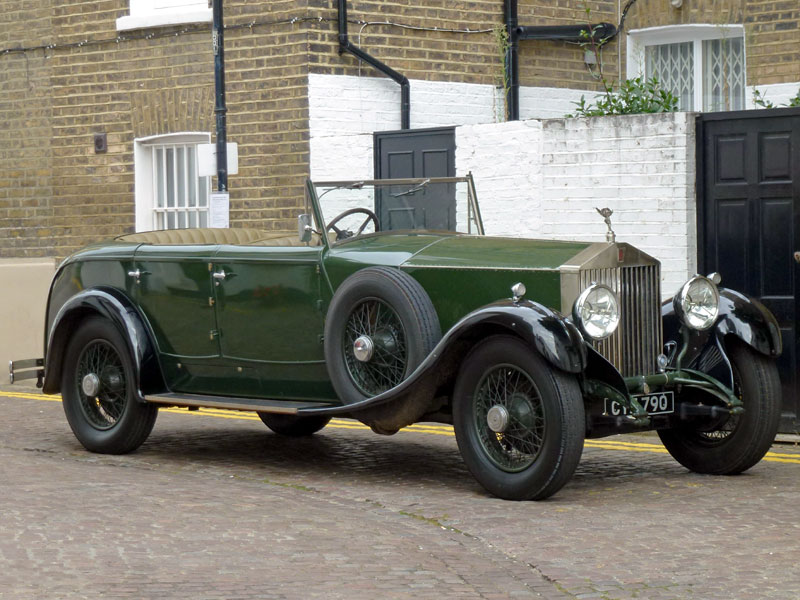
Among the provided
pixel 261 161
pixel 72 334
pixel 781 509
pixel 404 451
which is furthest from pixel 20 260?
pixel 781 509

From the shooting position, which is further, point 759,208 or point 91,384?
point 759,208

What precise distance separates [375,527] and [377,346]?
1.44 m

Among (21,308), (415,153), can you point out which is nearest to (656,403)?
(415,153)

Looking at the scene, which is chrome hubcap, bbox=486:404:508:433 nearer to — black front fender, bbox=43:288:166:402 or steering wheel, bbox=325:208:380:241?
steering wheel, bbox=325:208:380:241

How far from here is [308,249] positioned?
27.7 ft

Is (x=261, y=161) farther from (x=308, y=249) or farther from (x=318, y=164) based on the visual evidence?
(x=308, y=249)

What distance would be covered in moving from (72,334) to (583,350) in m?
3.72

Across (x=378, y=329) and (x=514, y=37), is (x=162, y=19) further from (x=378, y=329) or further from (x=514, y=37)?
(x=378, y=329)

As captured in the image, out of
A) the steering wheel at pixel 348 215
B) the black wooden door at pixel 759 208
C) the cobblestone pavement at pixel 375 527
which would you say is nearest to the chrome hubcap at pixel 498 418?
the cobblestone pavement at pixel 375 527

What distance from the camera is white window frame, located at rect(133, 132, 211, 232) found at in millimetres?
14648

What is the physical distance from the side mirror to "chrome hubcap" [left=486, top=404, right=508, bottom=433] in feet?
5.68

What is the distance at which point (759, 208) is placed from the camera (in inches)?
396

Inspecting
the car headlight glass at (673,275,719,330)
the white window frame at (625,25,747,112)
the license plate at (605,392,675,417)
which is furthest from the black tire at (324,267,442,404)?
the white window frame at (625,25,747,112)

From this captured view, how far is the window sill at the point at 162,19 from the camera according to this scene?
1391 cm
